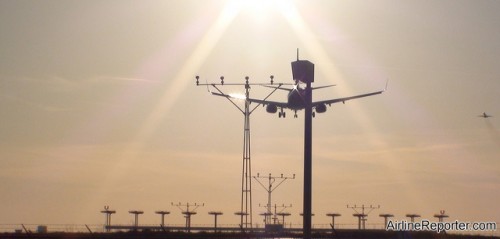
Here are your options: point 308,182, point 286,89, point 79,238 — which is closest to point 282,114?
point 286,89

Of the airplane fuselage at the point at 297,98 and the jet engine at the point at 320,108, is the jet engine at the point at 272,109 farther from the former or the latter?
the jet engine at the point at 320,108

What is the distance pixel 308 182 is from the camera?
101 m

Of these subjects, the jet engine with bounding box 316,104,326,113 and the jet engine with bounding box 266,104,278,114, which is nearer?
the jet engine with bounding box 316,104,326,113

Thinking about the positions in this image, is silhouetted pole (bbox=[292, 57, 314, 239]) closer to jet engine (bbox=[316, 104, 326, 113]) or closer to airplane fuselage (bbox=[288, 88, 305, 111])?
airplane fuselage (bbox=[288, 88, 305, 111])

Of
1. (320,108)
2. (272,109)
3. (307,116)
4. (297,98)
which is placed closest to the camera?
(307,116)

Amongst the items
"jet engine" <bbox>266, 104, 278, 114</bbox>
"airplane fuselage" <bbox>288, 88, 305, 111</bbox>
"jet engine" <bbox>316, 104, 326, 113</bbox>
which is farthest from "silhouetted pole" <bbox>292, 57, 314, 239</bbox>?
"jet engine" <bbox>266, 104, 278, 114</bbox>

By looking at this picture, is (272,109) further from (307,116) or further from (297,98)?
(307,116)

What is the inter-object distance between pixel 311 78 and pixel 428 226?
21999 millimetres

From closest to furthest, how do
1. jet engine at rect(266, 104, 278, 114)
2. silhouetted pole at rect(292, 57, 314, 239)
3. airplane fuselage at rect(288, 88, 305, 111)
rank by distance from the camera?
silhouetted pole at rect(292, 57, 314, 239) < airplane fuselage at rect(288, 88, 305, 111) < jet engine at rect(266, 104, 278, 114)

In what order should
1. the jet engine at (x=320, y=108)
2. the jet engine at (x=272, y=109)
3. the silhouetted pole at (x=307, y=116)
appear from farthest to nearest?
the jet engine at (x=272, y=109) < the jet engine at (x=320, y=108) < the silhouetted pole at (x=307, y=116)

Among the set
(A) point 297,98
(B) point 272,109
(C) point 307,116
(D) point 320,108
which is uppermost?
(A) point 297,98

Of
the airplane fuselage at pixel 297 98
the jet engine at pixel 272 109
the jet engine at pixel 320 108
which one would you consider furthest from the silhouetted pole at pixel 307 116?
the jet engine at pixel 272 109

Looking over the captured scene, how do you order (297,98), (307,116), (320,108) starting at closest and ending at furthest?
(307,116) < (297,98) < (320,108)

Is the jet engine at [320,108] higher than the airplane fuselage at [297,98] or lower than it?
lower
